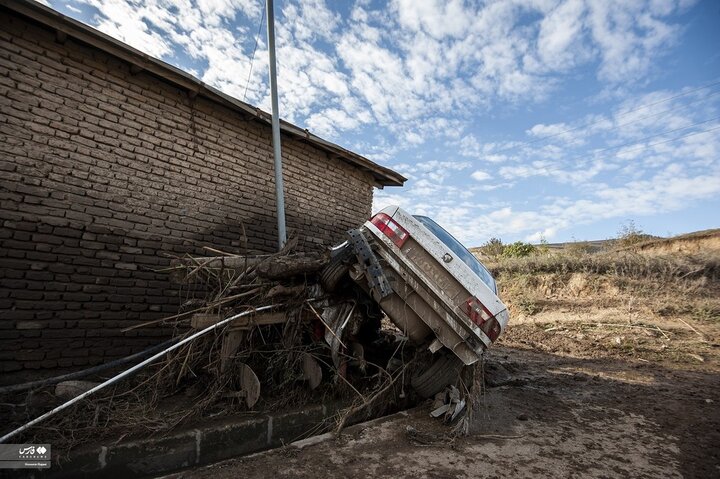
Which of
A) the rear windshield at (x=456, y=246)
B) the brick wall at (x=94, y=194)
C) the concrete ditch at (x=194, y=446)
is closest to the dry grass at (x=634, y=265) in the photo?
the rear windshield at (x=456, y=246)

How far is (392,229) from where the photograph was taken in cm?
369

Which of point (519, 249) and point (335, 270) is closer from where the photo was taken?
point (335, 270)

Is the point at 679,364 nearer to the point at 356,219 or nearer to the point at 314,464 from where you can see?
the point at 356,219

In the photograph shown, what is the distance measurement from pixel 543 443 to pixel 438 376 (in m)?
1.11

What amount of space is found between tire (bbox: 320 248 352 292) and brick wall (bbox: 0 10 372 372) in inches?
47.8

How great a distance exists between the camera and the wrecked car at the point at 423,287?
3.43 m

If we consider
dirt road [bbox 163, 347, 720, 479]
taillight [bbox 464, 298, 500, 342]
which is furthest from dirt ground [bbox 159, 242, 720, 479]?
taillight [bbox 464, 298, 500, 342]

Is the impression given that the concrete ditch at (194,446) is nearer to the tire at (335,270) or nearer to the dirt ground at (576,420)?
the dirt ground at (576,420)

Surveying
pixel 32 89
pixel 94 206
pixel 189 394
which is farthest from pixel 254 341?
pixel 32 89

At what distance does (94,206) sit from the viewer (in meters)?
4.39

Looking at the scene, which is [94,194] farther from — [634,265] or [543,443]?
[634,265]

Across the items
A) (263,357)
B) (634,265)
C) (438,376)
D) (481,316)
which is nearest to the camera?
(481,316)

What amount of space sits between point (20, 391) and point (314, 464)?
11.1 ft

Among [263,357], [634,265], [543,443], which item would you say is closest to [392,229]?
[263,357]
